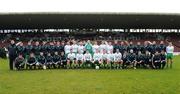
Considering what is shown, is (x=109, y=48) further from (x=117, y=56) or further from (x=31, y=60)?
(x=31, y=60)

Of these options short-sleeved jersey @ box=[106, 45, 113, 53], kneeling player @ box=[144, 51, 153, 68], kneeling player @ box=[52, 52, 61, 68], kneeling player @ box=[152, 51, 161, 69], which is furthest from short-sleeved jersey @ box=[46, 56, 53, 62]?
kneeling player @ box=[152, 51, 161, 69]

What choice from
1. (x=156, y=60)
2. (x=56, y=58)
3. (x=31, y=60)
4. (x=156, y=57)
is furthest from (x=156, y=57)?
(x=31, y=60)

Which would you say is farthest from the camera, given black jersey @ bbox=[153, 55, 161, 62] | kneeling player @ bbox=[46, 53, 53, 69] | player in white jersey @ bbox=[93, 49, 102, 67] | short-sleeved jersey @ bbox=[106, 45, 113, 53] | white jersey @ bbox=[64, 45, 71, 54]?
short-sleeved jersey @ bbox=[106, 45, 113, 53]

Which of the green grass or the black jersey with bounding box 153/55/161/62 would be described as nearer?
the green grass

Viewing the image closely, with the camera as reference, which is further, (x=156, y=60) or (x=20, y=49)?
(x=156, y=60)

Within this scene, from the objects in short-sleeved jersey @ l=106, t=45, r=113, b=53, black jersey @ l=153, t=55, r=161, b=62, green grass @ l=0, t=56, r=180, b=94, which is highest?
short-sleeved jersey @ l=106, t=45, r=113, b=53

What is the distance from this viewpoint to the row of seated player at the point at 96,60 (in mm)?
23422

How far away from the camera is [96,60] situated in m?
24.2

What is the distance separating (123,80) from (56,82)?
2641 mm

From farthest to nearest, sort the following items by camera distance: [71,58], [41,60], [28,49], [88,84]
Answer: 1. [71,58]
2. [28,49]
3. [41,60]
4. [88,84]

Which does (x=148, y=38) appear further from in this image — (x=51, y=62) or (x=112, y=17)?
(x=51, y=62)

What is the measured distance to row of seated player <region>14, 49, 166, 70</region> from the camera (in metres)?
23.4

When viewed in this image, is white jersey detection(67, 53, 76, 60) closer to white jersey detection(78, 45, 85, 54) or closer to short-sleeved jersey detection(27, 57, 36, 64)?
white jersey detection(78, 45, 85, 54)

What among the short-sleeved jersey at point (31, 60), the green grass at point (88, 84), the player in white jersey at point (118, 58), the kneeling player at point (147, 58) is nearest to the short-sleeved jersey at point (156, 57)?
the kneeling player at point (147, 58)
